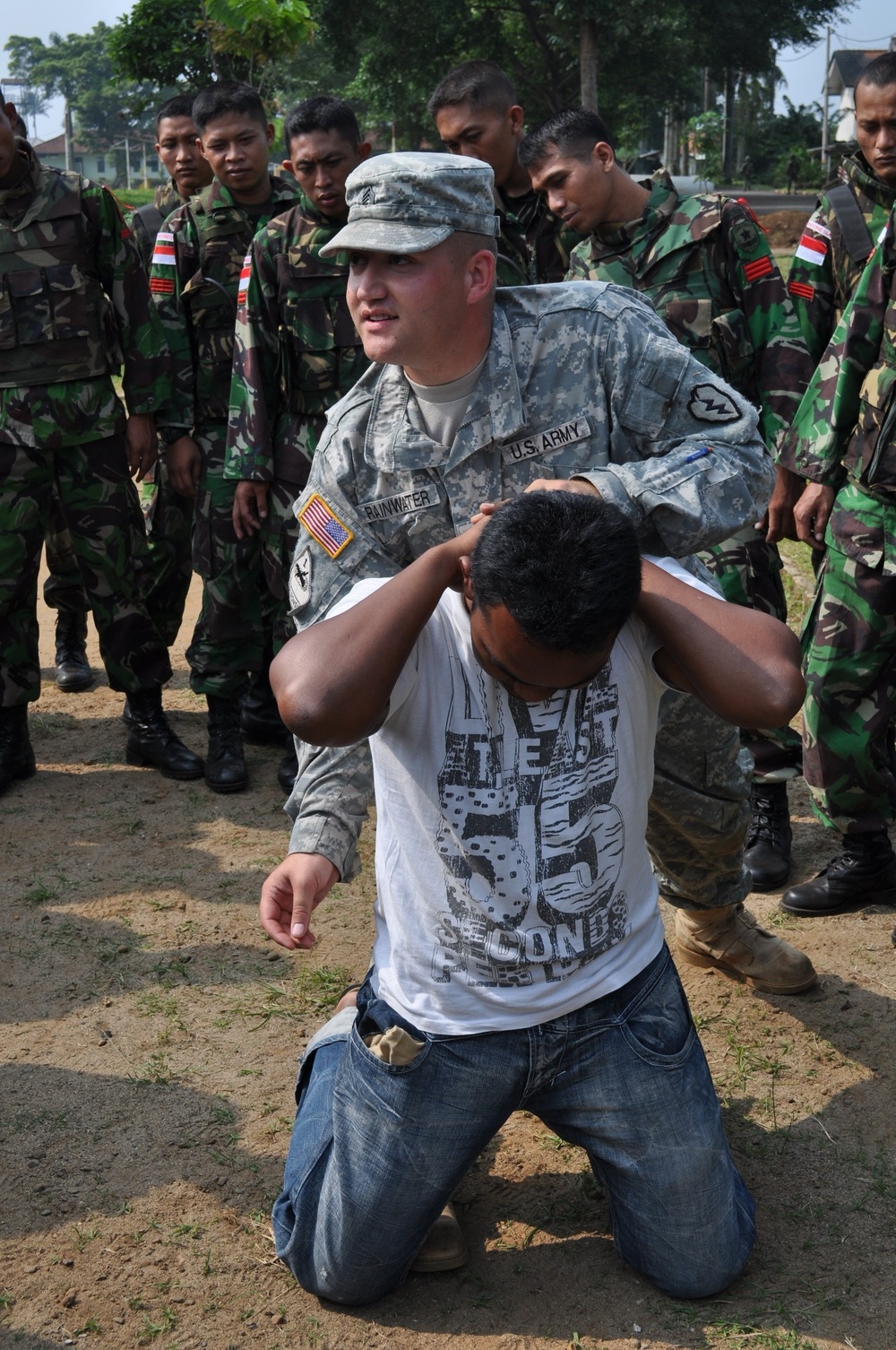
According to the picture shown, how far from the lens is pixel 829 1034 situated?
→ 3.36 meters

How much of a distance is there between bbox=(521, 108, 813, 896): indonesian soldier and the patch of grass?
1379mm

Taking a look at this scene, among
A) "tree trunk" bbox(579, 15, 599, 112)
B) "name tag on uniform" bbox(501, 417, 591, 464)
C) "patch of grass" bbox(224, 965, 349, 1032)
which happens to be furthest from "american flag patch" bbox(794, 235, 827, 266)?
"tree trunk" bbox(579, 15, 599, 112)

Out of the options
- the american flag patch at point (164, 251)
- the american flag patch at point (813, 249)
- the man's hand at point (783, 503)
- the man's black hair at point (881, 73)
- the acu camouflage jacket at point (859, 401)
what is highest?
the man's black hair at point (881, 73)

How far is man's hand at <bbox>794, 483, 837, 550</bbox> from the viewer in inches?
158

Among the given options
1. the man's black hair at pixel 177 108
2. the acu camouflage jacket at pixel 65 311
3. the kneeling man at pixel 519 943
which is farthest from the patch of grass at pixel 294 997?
the man's black hair at pixel 177 108

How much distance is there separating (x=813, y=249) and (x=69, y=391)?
8.47 ft

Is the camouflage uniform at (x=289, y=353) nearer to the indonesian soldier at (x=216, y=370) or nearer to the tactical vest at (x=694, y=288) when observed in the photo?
the indonesian soldier at (x=216, y=370)

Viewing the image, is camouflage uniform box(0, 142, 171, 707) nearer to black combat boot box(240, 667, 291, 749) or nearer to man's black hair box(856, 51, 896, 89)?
black combat boot box(240, 667, 291, 749)

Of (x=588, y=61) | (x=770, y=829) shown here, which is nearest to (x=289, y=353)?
(x=770, y=829)

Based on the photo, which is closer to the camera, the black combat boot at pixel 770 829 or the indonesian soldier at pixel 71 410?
the black combat boot at pixel 770 829

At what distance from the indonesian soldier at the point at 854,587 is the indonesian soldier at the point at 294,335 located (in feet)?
5.55

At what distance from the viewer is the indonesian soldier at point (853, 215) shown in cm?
398

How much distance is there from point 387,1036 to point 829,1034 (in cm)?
142

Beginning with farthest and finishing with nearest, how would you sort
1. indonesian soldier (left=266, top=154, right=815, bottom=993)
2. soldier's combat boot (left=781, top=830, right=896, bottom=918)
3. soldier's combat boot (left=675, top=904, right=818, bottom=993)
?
1. soldier's combat boot (left=781, top=830, right=896, bottom=918)
2. soldier's combat boot (left=675, top=904, right=818, bottom=993)
3. indonesian soldier (left=266, top=154, right=815, bottom=993)
